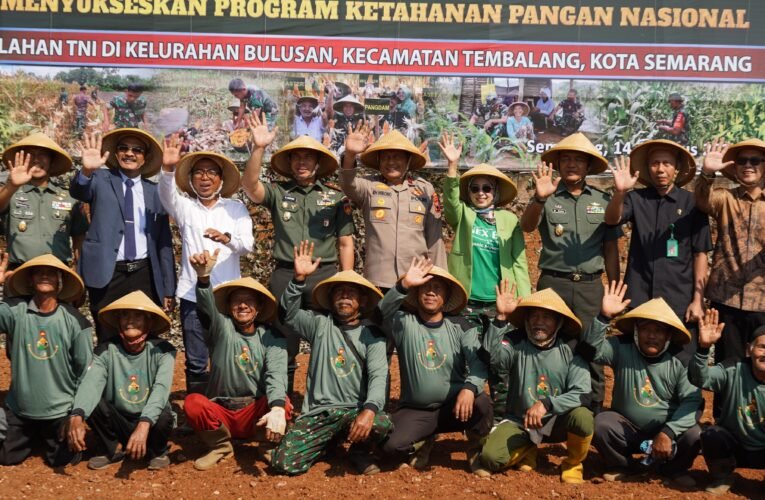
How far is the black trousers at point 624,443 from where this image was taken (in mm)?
6191

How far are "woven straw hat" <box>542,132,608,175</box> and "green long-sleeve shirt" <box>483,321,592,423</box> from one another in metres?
1.48

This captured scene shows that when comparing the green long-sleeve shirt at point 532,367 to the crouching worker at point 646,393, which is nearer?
the crouching worker at point 646,393

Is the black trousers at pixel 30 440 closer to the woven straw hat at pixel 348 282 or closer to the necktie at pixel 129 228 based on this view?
the necktie at pixel 129 228

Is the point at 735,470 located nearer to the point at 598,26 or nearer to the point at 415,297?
the point at 415,297

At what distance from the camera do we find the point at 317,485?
6078mm

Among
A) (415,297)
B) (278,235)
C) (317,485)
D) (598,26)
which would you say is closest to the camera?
(317,485)

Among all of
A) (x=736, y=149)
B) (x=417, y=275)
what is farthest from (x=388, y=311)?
(x=736, y=149)

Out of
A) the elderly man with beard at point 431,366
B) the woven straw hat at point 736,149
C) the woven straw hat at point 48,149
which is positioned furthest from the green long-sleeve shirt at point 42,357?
the woven straw hat at point 736,149

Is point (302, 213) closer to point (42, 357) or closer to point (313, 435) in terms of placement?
point (313, 435)

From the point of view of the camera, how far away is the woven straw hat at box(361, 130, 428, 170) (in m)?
7.11

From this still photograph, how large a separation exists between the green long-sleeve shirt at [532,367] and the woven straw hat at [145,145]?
2.92 meters

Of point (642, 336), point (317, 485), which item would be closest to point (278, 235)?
point (317, 485)

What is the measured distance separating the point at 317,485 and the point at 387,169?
8.00ft

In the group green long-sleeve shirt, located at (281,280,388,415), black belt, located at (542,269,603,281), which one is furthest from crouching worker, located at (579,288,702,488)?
green long-sleeve shirt, located at (281,280,388,415)
